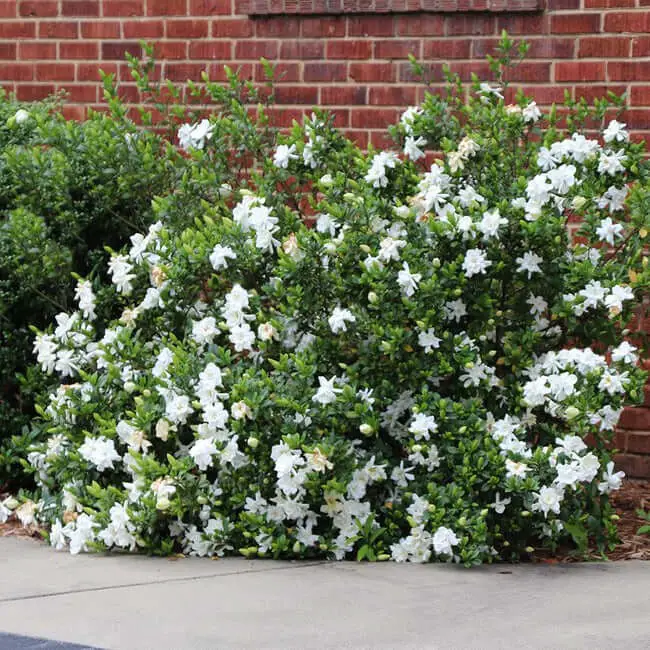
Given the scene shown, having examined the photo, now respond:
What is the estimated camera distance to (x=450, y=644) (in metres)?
4.34

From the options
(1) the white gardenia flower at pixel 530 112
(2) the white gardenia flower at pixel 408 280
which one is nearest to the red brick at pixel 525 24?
(1) the white gardenia flower at pixel 530 112

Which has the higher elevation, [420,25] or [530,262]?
[420,25]

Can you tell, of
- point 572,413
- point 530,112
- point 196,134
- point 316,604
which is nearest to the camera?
point 316,604

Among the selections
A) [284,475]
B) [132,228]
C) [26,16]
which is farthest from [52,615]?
[26,16]

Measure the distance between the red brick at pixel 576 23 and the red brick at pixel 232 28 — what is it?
1.65 meters

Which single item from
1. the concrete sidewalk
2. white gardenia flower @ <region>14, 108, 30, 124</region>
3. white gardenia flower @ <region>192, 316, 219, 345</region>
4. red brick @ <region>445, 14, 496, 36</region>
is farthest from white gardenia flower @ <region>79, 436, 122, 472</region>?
red brick @ <region>445, 14, 496, 36</region>

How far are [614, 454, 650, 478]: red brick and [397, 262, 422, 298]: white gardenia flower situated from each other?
71.6 inches

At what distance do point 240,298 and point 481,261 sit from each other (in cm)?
95

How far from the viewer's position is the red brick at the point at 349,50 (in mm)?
7453

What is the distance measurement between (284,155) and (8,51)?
2.90 meters

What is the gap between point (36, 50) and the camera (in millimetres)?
8508

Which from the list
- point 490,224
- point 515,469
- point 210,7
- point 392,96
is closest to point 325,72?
point 392,96

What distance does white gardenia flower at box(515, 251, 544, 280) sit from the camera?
224 inches

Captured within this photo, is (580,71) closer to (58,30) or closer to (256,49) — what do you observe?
(256,49)
